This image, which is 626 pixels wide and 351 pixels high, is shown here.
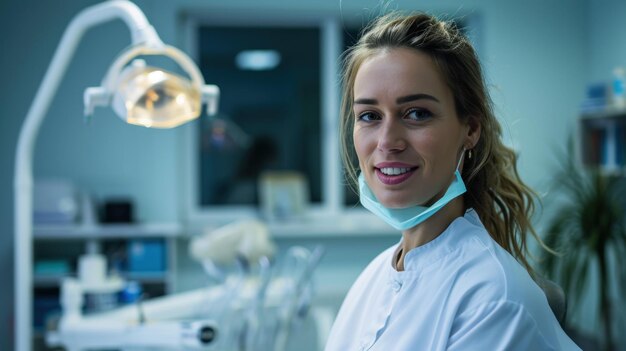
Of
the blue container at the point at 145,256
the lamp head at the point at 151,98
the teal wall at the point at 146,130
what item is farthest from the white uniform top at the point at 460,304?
the teal wall at the point at 146,130

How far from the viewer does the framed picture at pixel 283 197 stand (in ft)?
15.1

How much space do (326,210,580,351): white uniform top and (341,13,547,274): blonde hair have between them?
0.28ft

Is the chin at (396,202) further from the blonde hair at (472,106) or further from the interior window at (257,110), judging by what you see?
the interior window at (257,110)

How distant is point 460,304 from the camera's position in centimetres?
104

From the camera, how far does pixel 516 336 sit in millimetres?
972

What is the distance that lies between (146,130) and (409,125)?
3588mm

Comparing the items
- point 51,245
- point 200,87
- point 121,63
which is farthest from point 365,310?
point 51,245

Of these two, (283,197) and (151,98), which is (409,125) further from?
(283,197)

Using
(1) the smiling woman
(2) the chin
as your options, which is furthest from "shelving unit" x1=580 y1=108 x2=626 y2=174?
(2) the chin

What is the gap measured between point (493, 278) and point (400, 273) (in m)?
0.22

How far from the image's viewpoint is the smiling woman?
1.04 metres

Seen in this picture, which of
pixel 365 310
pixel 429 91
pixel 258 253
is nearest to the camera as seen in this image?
pixel 429 91

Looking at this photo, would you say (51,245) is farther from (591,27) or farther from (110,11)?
(591,27)

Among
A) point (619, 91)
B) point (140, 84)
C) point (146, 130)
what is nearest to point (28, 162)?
point (140, 84)
